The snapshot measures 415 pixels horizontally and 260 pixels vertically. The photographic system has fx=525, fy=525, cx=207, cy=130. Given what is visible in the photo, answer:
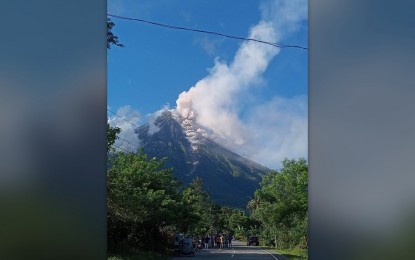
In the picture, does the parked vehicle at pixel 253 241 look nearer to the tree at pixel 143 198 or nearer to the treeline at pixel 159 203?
the treeline at pixel 159 203

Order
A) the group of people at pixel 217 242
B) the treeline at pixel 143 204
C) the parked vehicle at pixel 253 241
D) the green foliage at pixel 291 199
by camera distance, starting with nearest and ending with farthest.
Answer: the treeline at pixel 143 204 → the green foliage at pixel 291 199 → the group of people at pixel 217 242 → the parked vehicle at pixel 253 241

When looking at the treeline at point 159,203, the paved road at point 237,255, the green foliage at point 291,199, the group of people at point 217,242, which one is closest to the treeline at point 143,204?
the treeline at point 159,203

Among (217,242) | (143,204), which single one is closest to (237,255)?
(143,204)

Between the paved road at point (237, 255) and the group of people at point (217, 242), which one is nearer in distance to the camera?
the paved road at point (237, 255)

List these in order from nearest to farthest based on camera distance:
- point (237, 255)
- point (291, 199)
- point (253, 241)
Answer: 1. point (291, 199)
2. point (237, 255)
3. point (253, 241)

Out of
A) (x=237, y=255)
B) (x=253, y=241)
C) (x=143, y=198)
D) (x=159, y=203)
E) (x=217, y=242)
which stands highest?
(x=143, y=198)

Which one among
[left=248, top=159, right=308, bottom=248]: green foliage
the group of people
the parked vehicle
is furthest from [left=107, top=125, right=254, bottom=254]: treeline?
the parked vehicle

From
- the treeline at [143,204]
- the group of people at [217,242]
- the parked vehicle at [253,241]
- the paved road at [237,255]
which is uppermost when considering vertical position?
the treeline at [143,204]

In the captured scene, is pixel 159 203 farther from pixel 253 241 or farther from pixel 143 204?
pixel 253 241

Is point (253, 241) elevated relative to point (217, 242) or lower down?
lower down
